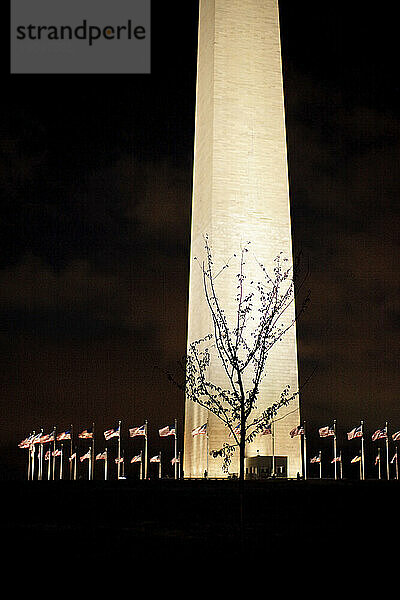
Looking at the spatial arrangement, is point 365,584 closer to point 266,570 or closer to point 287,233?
point 266,570

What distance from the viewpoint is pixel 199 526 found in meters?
22.2

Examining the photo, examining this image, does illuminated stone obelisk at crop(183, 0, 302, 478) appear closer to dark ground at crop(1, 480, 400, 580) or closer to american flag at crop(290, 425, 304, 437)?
american flag at crop(290, 425, 304, 437)

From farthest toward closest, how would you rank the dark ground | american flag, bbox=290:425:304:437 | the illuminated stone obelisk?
the illuminated stone obelisk < american flag, bbox=290:425:304:437 < the dark ground

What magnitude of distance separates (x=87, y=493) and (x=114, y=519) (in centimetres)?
226

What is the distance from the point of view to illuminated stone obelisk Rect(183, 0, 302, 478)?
3838cm

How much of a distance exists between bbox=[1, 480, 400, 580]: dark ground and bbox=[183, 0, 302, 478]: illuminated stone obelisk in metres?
7.76

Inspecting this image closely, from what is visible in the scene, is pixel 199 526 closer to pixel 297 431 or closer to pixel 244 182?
pixel 297 431

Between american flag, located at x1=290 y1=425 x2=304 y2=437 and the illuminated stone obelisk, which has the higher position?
the illuminated stone obelisk

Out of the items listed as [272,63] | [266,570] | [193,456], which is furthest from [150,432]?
[266,570]

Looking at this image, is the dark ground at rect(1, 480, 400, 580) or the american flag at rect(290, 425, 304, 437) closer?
the dark ground at rect(1, 480, 400, 580)

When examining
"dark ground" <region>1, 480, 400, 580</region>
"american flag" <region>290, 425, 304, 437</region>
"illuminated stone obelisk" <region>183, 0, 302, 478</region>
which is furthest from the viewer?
"illuminated stone obelisk" <region>183, 0, 302, 478</region>

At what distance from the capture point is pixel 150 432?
5525cm

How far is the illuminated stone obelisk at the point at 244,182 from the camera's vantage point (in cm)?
3838

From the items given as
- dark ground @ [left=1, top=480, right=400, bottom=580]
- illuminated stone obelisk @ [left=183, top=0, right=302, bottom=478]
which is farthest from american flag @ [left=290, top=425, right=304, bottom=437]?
dark ground @ [left=1, top=480, right=400, bottom=580]
